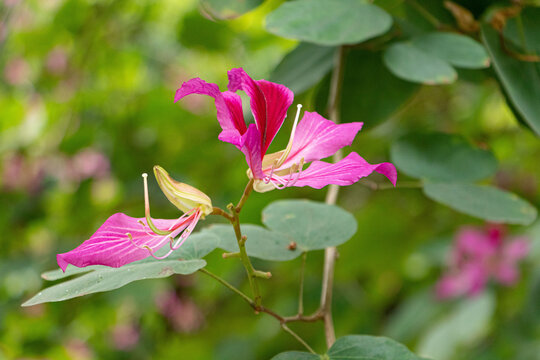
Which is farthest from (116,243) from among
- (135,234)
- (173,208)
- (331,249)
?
(173,208)

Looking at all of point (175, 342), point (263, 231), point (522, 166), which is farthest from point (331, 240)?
point (522, 166)

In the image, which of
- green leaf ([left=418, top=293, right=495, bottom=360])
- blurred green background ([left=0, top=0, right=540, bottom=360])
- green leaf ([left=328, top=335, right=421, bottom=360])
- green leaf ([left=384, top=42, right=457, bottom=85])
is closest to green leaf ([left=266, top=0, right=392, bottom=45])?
green leaf ([left=384, top=42, right=457, bottom=85])

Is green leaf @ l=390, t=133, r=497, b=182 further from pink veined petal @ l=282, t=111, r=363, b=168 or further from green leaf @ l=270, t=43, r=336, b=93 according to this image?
pink veined petal @ l=282, t=111, r=363, b=168

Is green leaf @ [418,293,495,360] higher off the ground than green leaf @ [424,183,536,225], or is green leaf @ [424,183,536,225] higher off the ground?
green leaf @ [424,183,536,225]

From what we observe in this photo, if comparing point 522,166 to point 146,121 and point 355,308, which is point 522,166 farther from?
point 146,121

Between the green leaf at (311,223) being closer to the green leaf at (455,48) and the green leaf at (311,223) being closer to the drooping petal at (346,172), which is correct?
the drooping petal at (346,172)

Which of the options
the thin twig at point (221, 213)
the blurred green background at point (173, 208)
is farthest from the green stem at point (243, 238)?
the blurred green background at point (173, 208)

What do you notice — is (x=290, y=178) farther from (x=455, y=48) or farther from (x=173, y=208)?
(x=173, y=208)
